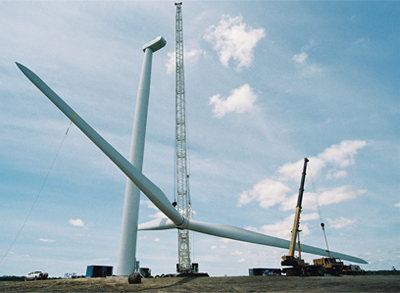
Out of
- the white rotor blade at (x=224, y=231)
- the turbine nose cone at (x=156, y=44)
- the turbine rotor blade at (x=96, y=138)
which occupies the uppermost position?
the turbine nose cone at (x=156, y=44)

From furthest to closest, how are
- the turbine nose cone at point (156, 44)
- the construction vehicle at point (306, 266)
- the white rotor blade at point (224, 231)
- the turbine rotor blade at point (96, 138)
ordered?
the turbine nose cone at point (156, 44)
the white rotor blade at point (224, 231)
the construction vehicle at point (306, 266)
the turbine rotor blade at point (96, 138)

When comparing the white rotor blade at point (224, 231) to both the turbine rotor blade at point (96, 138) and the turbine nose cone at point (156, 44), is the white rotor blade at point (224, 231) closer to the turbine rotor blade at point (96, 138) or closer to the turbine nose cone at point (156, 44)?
the turbine rotor blade at point (96, 138)

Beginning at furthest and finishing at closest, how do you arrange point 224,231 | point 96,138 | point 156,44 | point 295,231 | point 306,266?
point 156,44 < point 295,231 < point 224,231 < point 306,266 < point 96,138

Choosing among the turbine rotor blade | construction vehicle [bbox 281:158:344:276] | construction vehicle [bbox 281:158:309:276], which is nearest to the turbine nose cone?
the turbine rotor blade

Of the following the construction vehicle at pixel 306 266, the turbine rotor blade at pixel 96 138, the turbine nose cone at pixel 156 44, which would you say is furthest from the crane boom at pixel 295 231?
the turbine nose cone at pixel 156 44

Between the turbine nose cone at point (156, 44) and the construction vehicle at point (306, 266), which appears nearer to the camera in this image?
the construction vehicle at point (306, 266)

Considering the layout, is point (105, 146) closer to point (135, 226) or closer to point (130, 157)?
point (130, 157)

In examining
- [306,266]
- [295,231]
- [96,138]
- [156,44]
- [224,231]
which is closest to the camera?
[96,138]

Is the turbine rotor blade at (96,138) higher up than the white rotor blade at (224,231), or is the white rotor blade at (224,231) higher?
the turbine rotor blade at (96,138)

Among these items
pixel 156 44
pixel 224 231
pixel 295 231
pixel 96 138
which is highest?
pixel 156 44

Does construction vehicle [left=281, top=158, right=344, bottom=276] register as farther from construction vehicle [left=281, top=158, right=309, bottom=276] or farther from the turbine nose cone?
the turbine nose cone

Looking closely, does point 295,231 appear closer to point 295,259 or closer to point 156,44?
point 295,259

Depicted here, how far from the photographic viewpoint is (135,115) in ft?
133

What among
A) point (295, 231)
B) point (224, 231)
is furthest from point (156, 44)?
point (295, 231)
